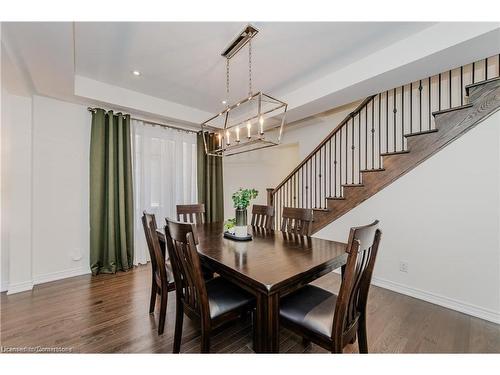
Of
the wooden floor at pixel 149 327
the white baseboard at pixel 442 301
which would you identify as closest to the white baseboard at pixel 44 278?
the wooden floor at pixel 149 327

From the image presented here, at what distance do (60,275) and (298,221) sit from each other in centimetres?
326

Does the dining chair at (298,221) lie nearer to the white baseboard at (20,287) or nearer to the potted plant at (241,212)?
the potted plant at (241,212)

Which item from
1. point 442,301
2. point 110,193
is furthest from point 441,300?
point 110,193

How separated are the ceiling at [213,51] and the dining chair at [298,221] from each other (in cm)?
169

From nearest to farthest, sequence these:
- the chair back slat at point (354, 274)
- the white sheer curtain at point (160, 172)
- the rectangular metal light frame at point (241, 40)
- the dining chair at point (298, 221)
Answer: the chair back slat at point (354, 274), the rectangular metal light frame at point (241, 40), the dining chair at point (298, 221), the white sheer curtain at point (160, 172)

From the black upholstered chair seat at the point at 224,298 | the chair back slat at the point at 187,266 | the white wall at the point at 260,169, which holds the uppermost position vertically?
the white wall at the point at 260,169

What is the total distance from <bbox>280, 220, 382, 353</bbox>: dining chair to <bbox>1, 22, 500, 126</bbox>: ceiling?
183cm

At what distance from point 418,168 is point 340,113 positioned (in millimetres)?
2023

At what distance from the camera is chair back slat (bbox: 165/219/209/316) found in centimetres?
126

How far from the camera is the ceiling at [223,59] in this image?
5.99 feet

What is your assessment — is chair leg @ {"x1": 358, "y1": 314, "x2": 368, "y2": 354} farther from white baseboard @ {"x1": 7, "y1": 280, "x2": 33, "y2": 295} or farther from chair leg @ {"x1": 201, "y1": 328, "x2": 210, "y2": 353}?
white baseboard @ {"x1": 7, "y1": 280, "x2": 33, "y2": 295}

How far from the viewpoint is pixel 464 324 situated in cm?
190

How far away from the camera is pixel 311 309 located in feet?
4.41
